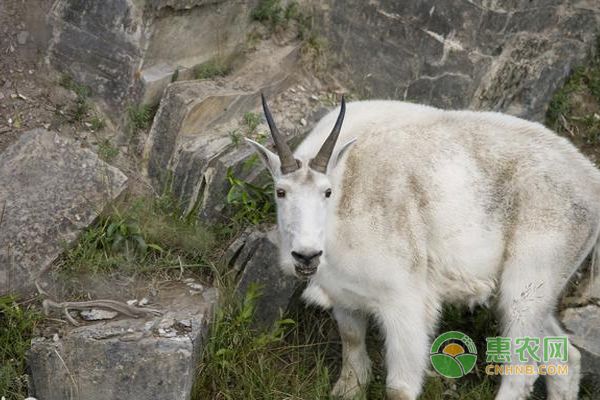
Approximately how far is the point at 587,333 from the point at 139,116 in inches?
161

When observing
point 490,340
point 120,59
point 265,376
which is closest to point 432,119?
point 490,340

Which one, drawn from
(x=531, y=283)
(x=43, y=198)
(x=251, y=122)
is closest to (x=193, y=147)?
(x=251, y=122)

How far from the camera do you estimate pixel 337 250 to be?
562cm

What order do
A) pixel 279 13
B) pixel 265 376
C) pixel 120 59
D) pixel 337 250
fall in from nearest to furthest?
1. pixel 337 250
2. pixel 265 376
3. pixel 120 59
4. pixel 279 13

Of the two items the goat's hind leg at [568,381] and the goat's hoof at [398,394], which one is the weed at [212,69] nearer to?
the goat's hoof at [398,394]

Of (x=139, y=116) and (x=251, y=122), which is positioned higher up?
(x=251, y=122)

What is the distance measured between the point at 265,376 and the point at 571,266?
230 centimetres

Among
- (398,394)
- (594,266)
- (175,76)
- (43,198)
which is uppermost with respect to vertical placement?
(175,76)

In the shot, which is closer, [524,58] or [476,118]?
[476,118]

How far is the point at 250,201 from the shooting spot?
658 cm

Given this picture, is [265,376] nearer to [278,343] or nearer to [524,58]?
[278,343]

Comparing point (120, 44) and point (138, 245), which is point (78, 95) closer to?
point (120, 44)

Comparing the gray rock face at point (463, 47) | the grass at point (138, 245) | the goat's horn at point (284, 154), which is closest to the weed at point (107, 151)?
the grass at point (138, 245)

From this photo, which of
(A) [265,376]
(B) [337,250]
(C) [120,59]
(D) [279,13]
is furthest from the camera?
(D) [279,13]
